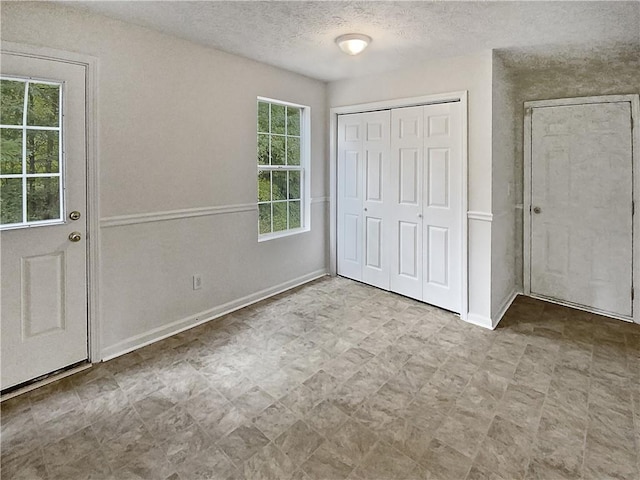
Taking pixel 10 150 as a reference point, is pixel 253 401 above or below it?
below

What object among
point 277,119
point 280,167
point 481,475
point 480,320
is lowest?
point 481,475

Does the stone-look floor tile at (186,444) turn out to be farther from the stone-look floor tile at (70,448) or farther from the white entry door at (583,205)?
the white entry door at (583,205)

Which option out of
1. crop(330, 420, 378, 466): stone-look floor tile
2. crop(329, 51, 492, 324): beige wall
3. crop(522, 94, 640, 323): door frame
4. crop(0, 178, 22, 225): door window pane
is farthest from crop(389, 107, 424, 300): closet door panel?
crop(0, 178, 22, 225): door window pane

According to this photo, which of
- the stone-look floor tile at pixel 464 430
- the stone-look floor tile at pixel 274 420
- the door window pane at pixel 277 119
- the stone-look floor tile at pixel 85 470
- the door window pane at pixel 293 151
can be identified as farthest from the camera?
the door window pane at pixel 293 151

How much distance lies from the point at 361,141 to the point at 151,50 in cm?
230

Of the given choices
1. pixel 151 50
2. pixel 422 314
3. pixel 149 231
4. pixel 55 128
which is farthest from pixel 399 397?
pixel 151 50

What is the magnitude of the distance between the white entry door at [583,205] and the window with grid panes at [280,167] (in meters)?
2.53

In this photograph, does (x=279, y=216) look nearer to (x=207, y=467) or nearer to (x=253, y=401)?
(x=253, y=401)

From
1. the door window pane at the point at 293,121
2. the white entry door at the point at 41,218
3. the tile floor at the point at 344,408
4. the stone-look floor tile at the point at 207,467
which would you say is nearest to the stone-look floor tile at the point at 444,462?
the tile floor at the point at 344,408

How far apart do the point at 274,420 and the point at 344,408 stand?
0.41 m

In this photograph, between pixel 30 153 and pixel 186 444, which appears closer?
pixel 186 444

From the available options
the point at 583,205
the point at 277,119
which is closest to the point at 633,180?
the point at 583,205

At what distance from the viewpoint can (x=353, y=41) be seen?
290cm

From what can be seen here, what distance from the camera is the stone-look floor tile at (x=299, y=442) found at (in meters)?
1.86
